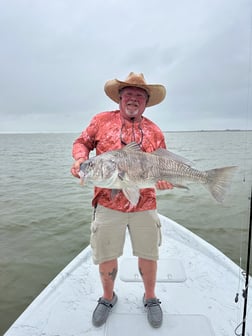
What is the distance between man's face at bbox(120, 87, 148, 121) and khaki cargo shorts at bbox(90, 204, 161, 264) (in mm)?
1035

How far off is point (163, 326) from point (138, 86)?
8.58 ft

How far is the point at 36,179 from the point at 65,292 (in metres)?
12.4

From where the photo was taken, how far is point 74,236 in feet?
22.9

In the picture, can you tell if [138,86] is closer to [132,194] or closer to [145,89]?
[145,89]

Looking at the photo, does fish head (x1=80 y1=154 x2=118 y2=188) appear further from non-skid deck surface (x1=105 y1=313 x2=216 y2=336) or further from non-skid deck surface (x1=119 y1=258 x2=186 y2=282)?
non-skid deck surface (x1=119 y1=258 x2=186 y2=282)

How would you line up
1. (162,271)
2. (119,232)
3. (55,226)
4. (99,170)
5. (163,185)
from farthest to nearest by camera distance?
(55,226) < (162,271) < (119,232) < (163,185) < (99,170)

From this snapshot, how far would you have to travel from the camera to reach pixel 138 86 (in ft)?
8.87

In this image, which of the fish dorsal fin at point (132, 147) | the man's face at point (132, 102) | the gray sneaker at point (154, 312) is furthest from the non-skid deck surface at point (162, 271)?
the man's face at point (132, 102)

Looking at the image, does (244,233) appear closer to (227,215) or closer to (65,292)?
(227,215)

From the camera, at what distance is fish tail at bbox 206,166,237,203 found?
251cm

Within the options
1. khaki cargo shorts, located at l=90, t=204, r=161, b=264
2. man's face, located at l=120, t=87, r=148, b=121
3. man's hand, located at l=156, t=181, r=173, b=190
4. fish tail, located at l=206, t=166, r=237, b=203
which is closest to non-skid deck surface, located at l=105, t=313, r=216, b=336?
khaki cargo shorts, located at l=90, t=204, r=161, b=264

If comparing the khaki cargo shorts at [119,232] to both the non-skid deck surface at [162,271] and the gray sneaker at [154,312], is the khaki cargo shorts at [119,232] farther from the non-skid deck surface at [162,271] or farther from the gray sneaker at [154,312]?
the non-skid deck surface at [162,271]

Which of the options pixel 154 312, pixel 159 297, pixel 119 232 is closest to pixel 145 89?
pixel 119 232

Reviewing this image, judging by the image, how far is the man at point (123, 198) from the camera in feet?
8.87
